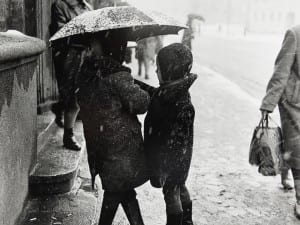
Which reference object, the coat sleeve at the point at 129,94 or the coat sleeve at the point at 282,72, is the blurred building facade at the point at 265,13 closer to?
the coat sleeve at the point at 282,72

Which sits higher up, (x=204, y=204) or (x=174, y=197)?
(x=174, y=197)

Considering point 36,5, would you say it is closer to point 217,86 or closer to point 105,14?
point 105,14

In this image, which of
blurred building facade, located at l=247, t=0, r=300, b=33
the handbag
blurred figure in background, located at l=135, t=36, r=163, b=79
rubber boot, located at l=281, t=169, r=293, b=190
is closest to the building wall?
the handbag

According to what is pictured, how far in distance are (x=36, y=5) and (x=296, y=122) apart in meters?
3.73

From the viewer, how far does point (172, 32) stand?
4043 mm

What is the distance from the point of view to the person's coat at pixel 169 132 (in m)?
3.28

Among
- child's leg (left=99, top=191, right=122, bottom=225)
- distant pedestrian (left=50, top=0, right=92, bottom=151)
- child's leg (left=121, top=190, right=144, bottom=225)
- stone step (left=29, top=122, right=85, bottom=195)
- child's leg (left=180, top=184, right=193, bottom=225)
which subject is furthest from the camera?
distant pedestrian (left=50, top=0, right=92, bottom=151)

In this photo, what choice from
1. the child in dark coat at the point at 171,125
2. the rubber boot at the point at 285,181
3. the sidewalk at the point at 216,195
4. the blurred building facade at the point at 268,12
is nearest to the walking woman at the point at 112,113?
the child in dark coat at the point at 171,125

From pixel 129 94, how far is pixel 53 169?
1.80 meters

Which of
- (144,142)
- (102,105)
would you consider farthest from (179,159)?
(102,105)

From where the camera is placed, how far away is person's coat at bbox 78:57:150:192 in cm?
318

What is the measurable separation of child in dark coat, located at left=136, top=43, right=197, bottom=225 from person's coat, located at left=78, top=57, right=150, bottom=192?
0.37 feet

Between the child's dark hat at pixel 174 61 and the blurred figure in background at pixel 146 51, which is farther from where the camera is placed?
the blurred figure in background at pixel 146 51

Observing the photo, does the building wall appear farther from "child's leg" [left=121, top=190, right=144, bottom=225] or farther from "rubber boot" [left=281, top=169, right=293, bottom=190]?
"rubber boot" [left=281, top=169, right=293, bottom=190]
